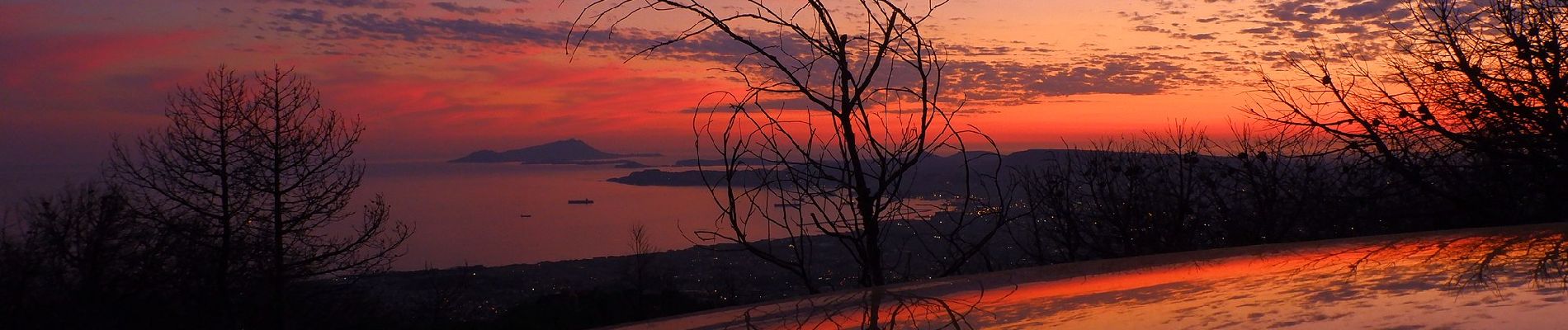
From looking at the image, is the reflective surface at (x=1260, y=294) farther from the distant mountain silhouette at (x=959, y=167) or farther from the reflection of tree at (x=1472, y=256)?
the distant mountain silhouette at (x=959, y=167)

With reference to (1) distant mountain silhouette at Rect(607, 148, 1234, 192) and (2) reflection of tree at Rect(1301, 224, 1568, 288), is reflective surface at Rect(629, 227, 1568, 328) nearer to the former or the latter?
(2) reflection of tree at Rect(1301, 224, 1568, 288)

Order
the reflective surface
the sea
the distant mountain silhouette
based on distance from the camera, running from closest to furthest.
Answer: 1. the reflective surface
2. the distant mountain silhouette
3. the sea

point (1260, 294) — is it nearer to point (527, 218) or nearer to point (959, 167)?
point (959, 167)

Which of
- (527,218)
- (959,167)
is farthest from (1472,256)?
(527,218)

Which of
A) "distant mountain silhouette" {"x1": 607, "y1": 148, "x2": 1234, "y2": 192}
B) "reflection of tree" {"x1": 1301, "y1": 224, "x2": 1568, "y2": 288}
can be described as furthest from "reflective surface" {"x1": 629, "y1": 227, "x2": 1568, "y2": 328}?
"distant mountain silhouette" {"x1": 607, "y1": 148, "x2": 1234, "y2": 192}

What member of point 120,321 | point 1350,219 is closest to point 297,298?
point 120,321

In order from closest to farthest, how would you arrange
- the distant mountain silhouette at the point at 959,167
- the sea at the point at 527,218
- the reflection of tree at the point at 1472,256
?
the reflection of tree at the point at 1472,256 → the distant mountain silhouette at the point at 959,167 → the sea at the point at 527,218

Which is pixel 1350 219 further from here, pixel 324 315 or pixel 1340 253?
pixel 324 315

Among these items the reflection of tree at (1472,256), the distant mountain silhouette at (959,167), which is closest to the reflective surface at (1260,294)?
the reflection of tree at (1472,256)

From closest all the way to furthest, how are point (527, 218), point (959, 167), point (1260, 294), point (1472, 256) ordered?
point (1260, 294) < point (1472, 256) < point (959, 167) < point (527, 218)

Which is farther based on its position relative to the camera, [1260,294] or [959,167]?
[959,167]

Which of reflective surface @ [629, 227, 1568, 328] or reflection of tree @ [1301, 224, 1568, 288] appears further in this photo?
reflection of tree @ [1301, 224, 1568, 288]
